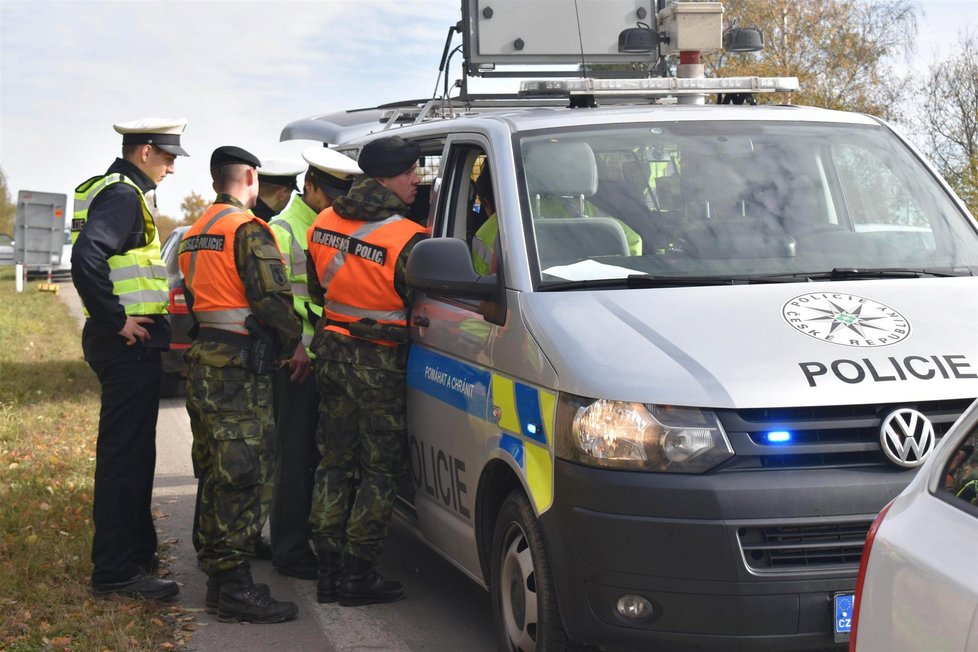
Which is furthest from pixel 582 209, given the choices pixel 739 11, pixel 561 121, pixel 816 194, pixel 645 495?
pixel 739 11

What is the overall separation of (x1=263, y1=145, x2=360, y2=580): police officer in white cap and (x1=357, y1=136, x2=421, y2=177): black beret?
693 millimetres

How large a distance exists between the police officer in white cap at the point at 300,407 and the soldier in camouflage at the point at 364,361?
0.62 metres

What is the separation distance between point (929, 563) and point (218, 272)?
12.6 ft

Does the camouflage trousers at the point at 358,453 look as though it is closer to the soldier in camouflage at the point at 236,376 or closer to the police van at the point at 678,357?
the police van at the point at 678,357

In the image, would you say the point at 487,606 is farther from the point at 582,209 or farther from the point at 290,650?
the point at 582,209

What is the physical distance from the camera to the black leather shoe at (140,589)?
598 centimetres

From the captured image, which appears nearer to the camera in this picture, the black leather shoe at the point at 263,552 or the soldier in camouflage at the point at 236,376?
the soldier in camouflage at the point at 236,376

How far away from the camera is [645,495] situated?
12.8 ft

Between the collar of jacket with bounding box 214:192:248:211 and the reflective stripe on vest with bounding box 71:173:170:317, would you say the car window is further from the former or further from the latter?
the reflective stripe on vest with bounding box 71:173:170:317

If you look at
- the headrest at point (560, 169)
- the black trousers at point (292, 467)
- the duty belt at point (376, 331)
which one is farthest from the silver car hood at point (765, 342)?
the black trousers at point (292, 467)

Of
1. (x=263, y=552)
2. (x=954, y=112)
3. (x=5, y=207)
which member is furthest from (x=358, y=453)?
(x=5, y=207)

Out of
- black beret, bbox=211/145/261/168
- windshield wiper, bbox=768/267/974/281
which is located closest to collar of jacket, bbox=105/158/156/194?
black beret, bbox=211/145/261/168

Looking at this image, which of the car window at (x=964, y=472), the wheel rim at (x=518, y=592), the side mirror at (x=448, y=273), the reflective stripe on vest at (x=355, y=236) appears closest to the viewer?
the car window at (x=964, y=472)

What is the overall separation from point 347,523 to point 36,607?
4.56 ft
